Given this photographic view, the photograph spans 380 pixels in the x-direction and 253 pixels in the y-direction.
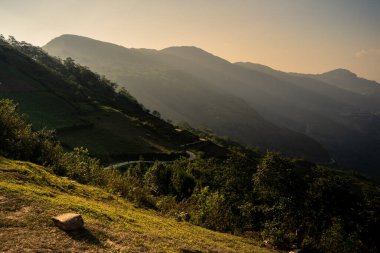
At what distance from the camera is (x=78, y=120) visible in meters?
109

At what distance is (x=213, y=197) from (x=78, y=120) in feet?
297

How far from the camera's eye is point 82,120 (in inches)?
4341

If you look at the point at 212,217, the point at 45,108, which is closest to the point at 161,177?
the point at 212,217

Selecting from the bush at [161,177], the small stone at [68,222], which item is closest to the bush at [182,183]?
the bush at [161,177]

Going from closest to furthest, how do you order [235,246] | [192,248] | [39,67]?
[192,248], [235,246], [39,67]

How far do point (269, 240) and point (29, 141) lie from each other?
18.1 metres

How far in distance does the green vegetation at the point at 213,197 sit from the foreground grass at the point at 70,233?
0.11 metres

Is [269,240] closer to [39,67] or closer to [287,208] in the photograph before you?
[287,208]

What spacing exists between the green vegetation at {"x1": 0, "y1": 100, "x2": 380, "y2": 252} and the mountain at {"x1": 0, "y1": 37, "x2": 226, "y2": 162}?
51.0 metres

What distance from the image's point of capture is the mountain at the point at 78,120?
313 ft

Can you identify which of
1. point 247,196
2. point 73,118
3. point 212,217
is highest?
point 212,217

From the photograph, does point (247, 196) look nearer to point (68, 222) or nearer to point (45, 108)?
point (68, 222)

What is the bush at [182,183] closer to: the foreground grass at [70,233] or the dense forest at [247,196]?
the dense forest at [247,196]

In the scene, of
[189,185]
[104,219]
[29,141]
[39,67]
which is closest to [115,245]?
[104,219]
